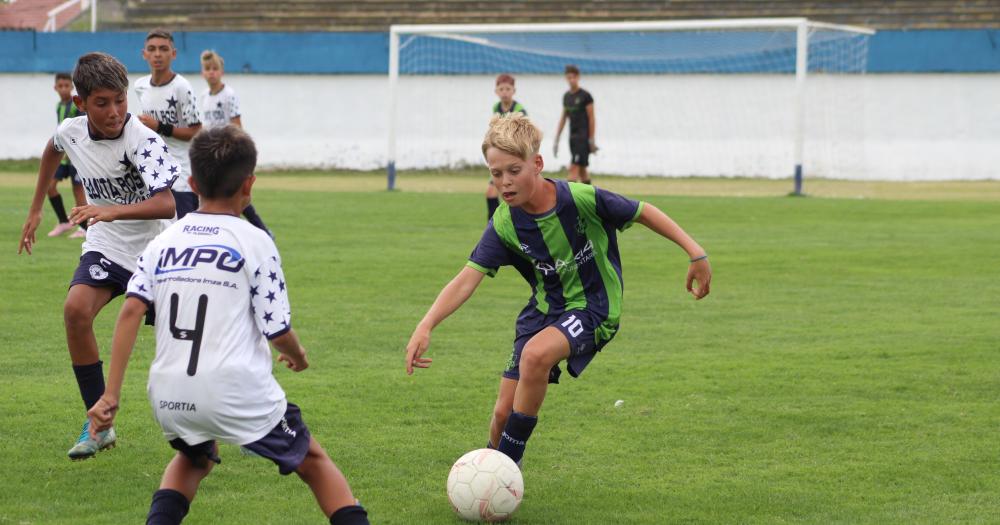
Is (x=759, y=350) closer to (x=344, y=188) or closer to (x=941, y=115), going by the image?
(x=344, y=188)

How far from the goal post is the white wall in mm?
37

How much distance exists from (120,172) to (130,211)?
53 cm

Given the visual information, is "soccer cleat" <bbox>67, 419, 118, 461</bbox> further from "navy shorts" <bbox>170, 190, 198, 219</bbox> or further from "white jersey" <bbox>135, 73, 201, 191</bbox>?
"navy shorts" <bbox>170, 190, 198, 219</bbox>

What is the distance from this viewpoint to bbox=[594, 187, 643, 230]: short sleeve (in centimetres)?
507

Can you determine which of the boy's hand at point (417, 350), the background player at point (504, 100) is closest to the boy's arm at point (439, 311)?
the boy's hand at point (417, 350)

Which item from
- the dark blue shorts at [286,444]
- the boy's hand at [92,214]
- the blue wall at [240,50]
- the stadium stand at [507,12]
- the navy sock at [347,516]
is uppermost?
the stadium stand at [507,12]

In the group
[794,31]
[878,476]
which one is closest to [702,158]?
[794,31]

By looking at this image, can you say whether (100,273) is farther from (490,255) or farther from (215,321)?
(215,321)

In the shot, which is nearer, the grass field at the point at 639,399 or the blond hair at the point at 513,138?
the blond hair at the point at 513,138

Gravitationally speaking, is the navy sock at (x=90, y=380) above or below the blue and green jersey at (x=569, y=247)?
below

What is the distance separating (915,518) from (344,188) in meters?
20.9

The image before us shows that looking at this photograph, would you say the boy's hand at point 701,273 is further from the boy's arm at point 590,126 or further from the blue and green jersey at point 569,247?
the boy's arm at point 590,126

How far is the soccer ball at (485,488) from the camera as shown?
15.2 feet

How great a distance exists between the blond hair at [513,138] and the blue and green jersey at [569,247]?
0.92 ft
